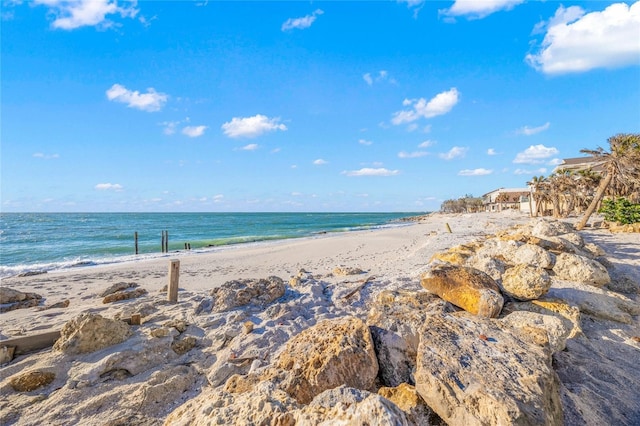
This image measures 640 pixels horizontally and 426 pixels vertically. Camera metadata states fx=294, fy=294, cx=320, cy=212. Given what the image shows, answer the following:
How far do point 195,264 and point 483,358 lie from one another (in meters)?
14.0

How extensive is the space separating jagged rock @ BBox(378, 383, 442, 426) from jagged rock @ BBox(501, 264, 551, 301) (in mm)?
3644

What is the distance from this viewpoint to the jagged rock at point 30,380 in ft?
12.7

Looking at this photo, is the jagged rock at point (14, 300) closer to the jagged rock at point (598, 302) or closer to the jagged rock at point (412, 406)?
the jagged rock at point (412, 406)

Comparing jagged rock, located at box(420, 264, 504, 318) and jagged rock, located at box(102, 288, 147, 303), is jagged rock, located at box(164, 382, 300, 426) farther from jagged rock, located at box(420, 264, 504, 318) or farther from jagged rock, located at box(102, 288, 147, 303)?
jagged rock, located at box(102, 288, 147, 303)

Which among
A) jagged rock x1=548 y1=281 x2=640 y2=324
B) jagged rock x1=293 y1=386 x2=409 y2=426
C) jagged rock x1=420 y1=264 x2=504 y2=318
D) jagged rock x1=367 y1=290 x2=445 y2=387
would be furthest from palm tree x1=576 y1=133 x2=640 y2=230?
jagged rock x1=293 y1=386 x2=409 y2=426

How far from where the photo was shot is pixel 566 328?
4.48 meters

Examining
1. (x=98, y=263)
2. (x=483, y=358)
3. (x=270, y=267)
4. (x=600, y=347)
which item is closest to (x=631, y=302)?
(x=600, y=347)

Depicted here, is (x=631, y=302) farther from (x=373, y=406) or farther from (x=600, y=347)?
(x=373, y=406)

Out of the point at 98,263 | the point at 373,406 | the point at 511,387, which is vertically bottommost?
the point at 98,263

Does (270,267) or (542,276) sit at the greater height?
(542,276)

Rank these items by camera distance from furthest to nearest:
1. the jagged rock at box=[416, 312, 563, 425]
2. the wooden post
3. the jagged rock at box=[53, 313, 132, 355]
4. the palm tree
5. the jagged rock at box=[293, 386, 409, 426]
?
1. the palm tree
2. the wooden post
3. the jagged rock at box=[53, 313, 132, 355]
4. the jagged rock at box=[416, 312, 563, 425]
5. the jagged rock at box=[293, 386, 409, 426]

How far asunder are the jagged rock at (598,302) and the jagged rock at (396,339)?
Answer: 10.1ft

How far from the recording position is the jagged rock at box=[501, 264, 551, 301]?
5.14m

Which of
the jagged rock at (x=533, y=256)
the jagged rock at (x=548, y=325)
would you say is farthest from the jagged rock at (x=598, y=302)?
the jagged rock at (x=548, y=325)
